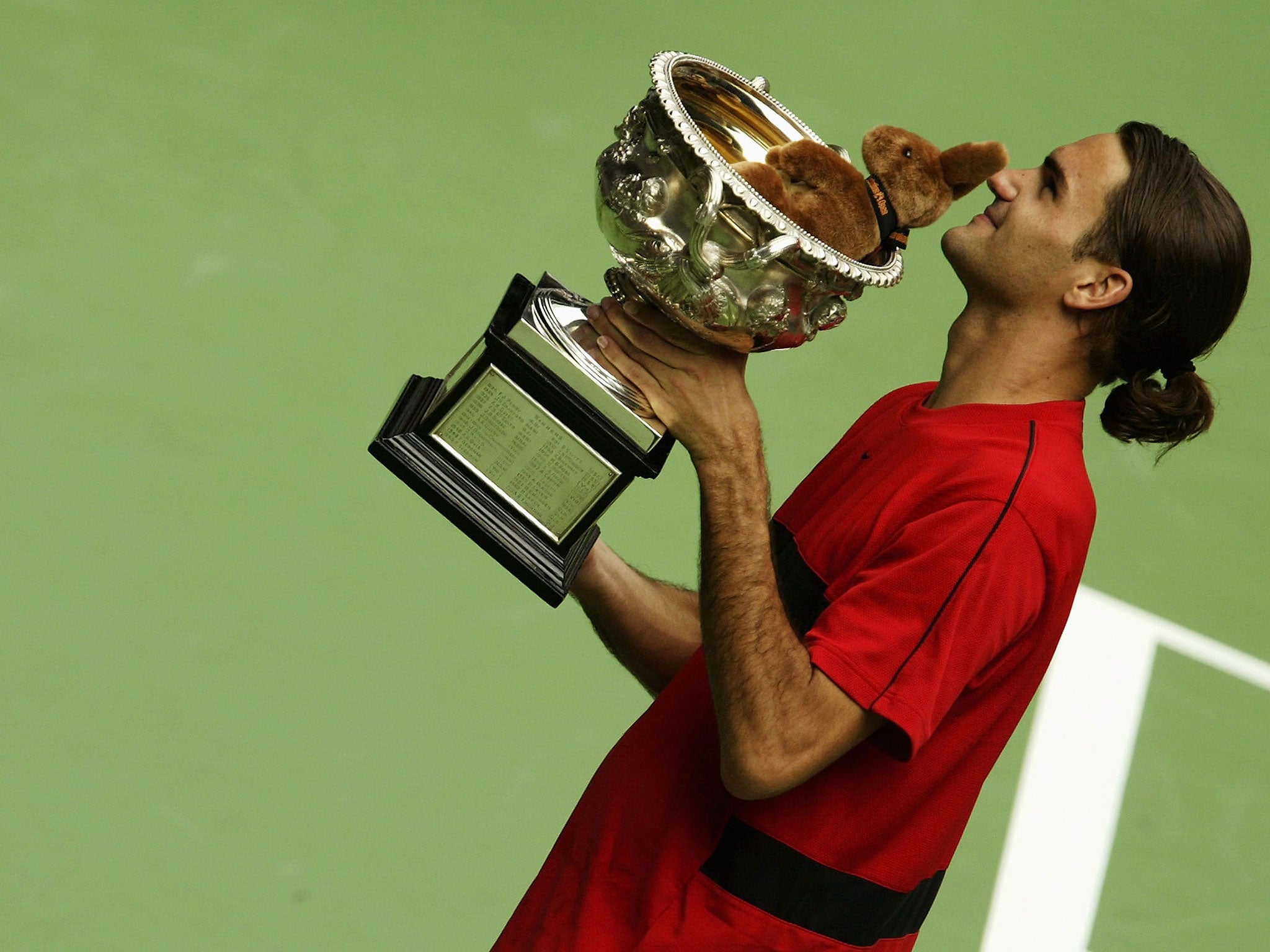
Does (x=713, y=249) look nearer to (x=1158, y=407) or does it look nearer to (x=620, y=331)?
(x=620, y=331)

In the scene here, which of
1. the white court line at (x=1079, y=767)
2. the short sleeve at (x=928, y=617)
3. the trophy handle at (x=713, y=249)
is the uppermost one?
the trophy handle at (x=713, y=249)

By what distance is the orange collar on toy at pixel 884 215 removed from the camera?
1468mm

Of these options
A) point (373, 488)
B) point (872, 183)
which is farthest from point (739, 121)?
point (373, 488)

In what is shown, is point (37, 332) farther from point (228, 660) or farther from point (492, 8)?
point (492, 8)

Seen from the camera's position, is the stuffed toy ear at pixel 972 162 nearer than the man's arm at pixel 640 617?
Yes

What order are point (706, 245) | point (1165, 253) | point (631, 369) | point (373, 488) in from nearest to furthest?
1. point (706, 245)
2. point (631, 369)
3. point (1165, 253)
4. point (373, 488)

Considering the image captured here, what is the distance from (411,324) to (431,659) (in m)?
0.75

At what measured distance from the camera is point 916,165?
149cm

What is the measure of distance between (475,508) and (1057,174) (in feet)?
2.44

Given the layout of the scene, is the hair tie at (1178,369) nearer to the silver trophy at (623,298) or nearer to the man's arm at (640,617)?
the silver trophy at (623,298)

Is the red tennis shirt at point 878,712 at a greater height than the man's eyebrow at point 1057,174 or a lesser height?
lesser

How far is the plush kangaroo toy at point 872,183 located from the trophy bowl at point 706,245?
0.07 ft

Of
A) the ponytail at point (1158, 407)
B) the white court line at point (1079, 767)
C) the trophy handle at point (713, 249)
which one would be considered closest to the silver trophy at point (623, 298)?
the trophy handle at point (713, 249)

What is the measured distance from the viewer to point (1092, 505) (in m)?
1.62
